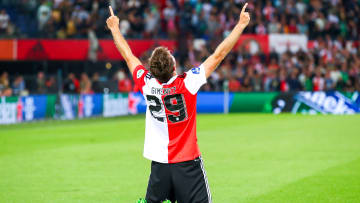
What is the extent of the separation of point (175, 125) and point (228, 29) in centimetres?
2857

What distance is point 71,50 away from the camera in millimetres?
30719

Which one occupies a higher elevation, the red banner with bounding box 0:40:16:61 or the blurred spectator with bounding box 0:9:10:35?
the blurred spectator with bounding box 0:9:10:35

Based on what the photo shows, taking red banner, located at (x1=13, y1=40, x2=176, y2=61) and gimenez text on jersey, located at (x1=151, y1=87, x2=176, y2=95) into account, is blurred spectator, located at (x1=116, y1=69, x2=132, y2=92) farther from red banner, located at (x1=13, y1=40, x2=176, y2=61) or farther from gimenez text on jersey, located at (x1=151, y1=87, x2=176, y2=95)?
gimenez text on jersey, located at (x1=151, y1=87, x2=176, y2=95)

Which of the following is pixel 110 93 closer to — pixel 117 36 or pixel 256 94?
pixel 256 94

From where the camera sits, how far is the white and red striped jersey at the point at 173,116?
20.4 feet

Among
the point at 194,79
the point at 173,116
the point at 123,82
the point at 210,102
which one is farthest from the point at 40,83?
the point at 194,79

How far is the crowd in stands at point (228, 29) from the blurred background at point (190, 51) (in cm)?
5

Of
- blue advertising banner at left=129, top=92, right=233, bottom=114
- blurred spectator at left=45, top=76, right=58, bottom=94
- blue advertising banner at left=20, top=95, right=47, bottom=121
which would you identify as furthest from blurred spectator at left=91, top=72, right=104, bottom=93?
blue advertising banner at left=129, top=92, right=233, bottom=114

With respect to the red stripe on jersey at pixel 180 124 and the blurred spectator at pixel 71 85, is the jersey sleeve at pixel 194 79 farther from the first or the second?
the blurred spectator at pixel 71 85

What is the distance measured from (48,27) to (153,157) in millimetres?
25108

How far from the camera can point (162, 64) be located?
6.12m

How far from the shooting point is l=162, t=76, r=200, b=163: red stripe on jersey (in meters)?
6.22

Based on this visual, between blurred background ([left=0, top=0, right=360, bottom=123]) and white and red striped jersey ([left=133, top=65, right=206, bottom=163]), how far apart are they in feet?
66.3

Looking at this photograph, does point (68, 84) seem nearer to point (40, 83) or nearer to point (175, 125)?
point (40, 83)
